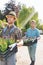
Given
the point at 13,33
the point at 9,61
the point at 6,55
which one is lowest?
the point at 9,61

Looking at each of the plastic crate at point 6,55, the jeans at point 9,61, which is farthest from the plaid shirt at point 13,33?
the jeans at point 9,61

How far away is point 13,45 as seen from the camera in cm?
466

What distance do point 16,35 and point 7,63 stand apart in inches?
Answer: 20.8

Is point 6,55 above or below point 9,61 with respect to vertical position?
above

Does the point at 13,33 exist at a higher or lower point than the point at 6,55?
higher

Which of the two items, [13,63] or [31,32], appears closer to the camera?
[13,63]

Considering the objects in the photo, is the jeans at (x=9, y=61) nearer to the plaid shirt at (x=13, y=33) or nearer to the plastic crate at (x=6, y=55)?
the plastic crate at (x=6, y=55)

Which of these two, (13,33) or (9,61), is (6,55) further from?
(13,33)

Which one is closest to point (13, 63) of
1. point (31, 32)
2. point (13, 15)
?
point (13, 15)

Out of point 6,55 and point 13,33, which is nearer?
point 6,55

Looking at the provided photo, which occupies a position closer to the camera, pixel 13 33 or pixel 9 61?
pixel 9 61

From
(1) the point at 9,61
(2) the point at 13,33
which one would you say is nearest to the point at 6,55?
(1) the point at 9,61

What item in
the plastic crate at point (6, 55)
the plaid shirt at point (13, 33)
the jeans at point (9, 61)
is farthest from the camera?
the plaid shirt at point (13, 33)

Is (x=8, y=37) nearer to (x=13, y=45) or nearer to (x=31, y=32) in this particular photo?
(x=13, y=45)
